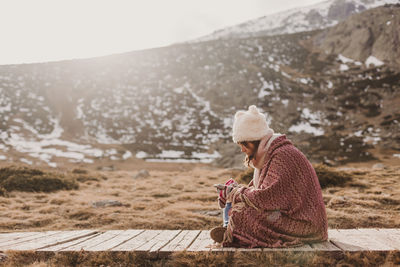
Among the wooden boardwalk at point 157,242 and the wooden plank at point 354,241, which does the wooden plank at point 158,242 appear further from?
the wooden plank at point 354,241

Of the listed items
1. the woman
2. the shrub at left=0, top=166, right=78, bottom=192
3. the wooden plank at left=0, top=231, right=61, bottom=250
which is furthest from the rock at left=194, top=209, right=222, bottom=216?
the shrub at left=0, top=166, right=78, bottom=192

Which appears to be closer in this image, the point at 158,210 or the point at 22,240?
the point at 22,240

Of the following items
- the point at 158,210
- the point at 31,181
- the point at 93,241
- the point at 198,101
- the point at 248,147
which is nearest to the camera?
the point at 248,147

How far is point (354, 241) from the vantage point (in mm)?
3670

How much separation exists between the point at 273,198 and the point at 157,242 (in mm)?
1773

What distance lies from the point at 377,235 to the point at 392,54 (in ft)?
226

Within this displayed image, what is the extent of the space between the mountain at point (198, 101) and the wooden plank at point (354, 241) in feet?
65.0

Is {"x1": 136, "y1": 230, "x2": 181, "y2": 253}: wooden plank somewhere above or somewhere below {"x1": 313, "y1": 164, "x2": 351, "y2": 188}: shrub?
above

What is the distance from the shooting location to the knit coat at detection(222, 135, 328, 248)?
3215 millimetres

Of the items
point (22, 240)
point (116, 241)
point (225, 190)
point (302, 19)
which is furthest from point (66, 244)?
point (302, 19)

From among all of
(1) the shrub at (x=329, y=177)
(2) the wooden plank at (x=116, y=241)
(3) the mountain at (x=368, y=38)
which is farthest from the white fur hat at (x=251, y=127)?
(3) the mountain at (x=368, y=38)

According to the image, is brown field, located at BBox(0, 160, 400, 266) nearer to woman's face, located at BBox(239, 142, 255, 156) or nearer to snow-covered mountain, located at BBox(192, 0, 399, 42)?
woman's face, located at BBox(239, 142, 255, 156)

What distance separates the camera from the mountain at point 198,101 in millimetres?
32625

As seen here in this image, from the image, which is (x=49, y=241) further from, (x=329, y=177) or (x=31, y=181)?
(x=329, y=177)
